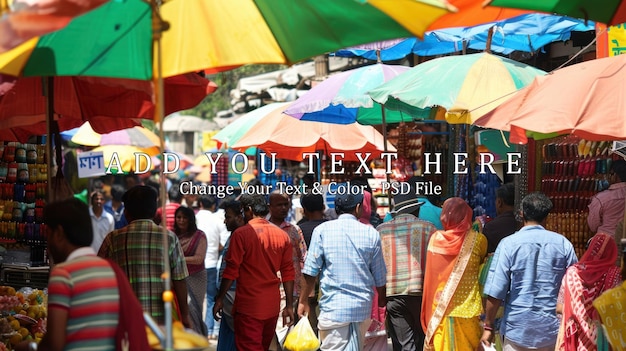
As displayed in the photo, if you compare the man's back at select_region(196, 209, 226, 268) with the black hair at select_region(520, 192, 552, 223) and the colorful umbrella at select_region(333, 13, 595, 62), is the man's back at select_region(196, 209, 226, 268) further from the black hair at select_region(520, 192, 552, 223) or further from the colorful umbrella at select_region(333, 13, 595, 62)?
the black hair at select_region(520, 192, 552, 223)

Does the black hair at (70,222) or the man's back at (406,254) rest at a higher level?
the black hair at (70,222)

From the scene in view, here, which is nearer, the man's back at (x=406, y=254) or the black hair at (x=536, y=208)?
the black hair at (x=536, y=208)

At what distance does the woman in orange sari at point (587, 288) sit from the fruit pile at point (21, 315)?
3577 mm

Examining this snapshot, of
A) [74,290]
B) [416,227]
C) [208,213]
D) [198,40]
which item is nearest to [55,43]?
[198,40]

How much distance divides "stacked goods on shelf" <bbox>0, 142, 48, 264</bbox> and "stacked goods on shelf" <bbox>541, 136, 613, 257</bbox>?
16.9 feet

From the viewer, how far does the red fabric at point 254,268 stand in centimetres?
813

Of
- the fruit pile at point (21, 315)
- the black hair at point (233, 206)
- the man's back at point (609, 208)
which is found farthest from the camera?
the black hair at point (233, 206)

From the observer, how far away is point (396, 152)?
1308 centimetres

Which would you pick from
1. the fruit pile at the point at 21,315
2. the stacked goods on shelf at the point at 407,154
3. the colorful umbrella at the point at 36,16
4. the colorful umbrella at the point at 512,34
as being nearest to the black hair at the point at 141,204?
the fruit pile at the point at 21,315

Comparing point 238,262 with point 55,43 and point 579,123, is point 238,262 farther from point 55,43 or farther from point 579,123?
point 55,43

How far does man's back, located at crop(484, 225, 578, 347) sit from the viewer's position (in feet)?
23.4

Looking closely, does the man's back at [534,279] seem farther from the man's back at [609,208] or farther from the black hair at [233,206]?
the black hair at [233,206]

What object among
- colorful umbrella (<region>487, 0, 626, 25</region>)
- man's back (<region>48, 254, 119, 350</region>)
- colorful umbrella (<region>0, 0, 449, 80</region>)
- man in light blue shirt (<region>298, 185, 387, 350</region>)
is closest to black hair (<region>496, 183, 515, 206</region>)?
man in light blue shirt (<region>298, 185, 387, 350</region>)

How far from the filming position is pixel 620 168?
8.94 metres
